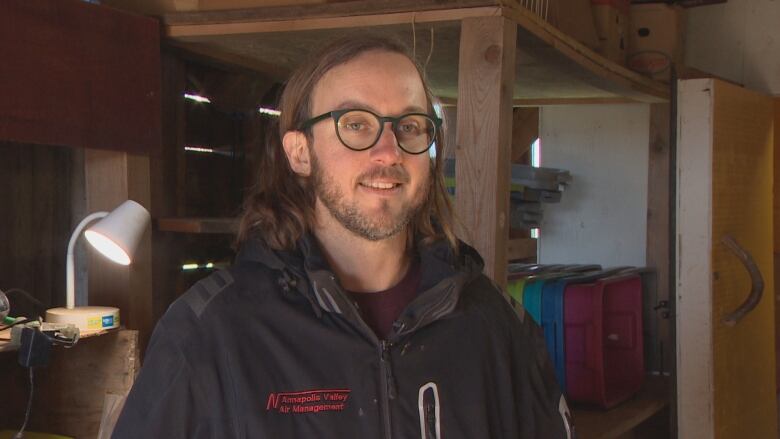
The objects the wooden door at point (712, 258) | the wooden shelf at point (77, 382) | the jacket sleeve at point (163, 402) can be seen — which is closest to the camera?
the jacket sleeve at point (163, 402)

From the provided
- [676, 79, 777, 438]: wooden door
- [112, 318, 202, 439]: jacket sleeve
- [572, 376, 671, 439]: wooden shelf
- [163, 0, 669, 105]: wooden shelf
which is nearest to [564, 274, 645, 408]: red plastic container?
[572, 376, 671, 439]: wooden shelf

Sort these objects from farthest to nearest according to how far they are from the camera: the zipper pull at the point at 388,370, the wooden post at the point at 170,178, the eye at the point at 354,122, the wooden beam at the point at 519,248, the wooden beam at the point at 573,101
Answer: the wooden beam at the point at 573,101
the wooden post at the point at 170,178
the wooden beam at the point at 519,248
the eye at the point at 354,122
the zipper pull at the point at 388,370

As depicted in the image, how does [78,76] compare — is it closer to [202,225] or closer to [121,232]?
[121,232]

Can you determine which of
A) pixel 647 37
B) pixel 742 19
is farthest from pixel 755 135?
pixel 742 19

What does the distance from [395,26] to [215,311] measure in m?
1.18

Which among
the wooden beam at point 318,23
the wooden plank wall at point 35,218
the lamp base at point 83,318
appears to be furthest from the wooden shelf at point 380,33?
the lamp base at point 83,318

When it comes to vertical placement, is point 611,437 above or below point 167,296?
below

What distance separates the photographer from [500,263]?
87.2 inches

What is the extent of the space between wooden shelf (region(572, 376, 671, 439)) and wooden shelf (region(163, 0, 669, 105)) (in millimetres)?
1200

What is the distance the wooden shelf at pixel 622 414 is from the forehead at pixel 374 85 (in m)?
1.82

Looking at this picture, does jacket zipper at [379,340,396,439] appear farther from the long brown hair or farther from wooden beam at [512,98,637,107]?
wooden beam at [512,98,637,107]

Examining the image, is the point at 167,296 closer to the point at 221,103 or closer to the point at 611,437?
the point at 221,103

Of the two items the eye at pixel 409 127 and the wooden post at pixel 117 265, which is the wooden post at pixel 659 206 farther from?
the eye at pixel 409 127

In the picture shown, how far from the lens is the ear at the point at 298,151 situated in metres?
1.54
